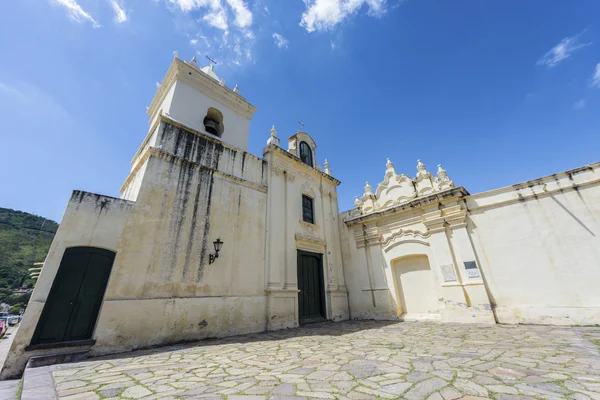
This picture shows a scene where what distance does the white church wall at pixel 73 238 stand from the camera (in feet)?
15.6

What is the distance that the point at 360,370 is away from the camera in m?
3.60

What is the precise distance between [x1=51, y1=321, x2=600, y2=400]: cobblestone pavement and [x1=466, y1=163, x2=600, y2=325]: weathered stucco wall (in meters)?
1.63

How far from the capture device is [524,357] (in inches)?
156

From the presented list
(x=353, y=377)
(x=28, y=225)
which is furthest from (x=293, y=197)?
(x=28, y=225)

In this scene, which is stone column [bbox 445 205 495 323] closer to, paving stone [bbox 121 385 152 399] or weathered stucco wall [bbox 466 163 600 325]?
weathered stucco wall [bbox 466 163 600 325]

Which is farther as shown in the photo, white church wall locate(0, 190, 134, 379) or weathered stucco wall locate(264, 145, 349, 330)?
weathered stucco wall locate(264, 145, 349, 330)

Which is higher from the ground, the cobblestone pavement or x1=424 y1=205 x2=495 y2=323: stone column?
x1=424 y1=205 x2=495 y2=323: stone column

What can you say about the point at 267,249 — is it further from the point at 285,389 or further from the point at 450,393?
the point at 450,393

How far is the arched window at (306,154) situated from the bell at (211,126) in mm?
4564

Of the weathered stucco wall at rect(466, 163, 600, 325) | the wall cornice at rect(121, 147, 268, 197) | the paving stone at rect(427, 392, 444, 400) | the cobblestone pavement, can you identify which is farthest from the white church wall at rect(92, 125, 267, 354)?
the weathered stucco wall at rect(466, 163, 600, 325)

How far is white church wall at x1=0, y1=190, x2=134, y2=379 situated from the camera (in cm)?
475

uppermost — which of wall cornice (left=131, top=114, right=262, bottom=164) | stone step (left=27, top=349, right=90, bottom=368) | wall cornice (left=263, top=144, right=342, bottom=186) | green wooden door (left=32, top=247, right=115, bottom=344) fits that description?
wall cornice (left=263, top=144, right=342, bottom=186)

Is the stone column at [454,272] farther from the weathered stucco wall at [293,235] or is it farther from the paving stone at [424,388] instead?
the paving stone at [424,388]

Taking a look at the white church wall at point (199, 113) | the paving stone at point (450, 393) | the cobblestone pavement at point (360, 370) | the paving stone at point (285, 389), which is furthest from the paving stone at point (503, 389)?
the white church wall at point (199, 113)
